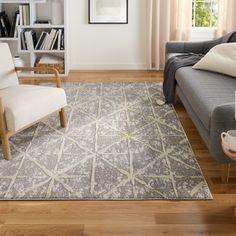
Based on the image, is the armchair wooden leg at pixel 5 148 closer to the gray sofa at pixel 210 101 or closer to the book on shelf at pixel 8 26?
the gray sofa at pixel 210 101

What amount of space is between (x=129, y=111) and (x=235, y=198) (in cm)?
183

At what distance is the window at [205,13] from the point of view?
19.7 ft

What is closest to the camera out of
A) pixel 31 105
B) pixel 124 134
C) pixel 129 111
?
pixel 31 105

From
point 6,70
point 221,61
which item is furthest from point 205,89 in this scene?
point 6,70

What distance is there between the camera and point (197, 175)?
279 centimetres

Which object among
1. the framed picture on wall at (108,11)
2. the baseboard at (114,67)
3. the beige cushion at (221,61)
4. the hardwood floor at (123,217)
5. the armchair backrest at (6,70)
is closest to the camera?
the hardwood floor at (123,217)

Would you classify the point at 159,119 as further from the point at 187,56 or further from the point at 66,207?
the point at 66,207

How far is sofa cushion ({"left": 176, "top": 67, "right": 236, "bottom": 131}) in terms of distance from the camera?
2.92 meters

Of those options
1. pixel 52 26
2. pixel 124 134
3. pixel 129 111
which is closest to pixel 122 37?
pixel 52 26

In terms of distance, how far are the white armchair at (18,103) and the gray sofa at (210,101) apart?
43.2 inches

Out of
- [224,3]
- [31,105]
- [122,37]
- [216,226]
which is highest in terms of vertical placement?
[224,3]

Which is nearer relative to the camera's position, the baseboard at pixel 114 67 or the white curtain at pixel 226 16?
the white curtain at pixel 226 16

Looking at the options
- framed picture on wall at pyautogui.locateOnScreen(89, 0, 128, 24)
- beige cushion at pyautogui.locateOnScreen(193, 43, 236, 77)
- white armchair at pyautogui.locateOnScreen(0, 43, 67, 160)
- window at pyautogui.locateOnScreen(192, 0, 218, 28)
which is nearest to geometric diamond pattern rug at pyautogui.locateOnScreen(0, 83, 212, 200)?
white armchair at pyautogui.locateOnScreen(0, 43, 67, 160)

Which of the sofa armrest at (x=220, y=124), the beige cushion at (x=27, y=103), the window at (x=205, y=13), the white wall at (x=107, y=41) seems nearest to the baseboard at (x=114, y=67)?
the white wall at (x=107, y=41)
